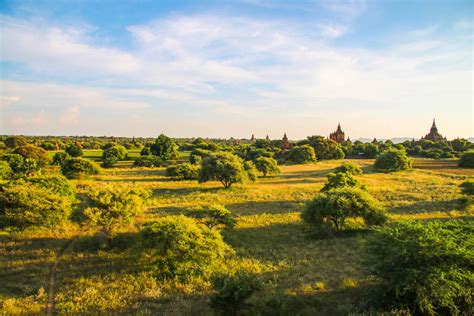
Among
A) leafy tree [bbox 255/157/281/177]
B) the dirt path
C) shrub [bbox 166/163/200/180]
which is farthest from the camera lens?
leafy tree [bbox 255/157/281/177]

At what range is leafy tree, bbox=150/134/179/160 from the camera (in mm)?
79250

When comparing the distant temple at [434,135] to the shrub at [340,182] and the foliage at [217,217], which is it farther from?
the foliage at [217,217]

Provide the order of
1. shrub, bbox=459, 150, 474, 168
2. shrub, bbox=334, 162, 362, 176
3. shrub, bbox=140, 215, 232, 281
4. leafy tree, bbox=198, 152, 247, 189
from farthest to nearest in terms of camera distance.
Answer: shrub, bbox=459, 150, 474, 168, shrub, bbox=334, 162, 362, 176, leafy tree, bbox=198, 152, 247, 189, shrub, bbox=140, 215, 232, 281

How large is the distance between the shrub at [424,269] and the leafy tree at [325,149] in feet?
286

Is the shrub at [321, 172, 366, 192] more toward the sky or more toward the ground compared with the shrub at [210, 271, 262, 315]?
more toward the sky

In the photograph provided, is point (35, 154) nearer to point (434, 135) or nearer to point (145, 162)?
point (145, 162)

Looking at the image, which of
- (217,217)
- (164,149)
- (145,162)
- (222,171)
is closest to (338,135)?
(164,149)

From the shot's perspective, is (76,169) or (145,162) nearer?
(76,169)

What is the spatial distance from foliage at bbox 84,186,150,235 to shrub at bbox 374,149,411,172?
186ft

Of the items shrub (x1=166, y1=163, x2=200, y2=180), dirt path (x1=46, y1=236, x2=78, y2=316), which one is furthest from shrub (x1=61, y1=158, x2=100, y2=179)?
dirt path (x1=46, y1=236, x2=78, y2=316)

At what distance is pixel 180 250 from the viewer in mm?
14750

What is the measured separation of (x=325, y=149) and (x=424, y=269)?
90.4 m

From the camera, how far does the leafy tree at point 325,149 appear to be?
319 ft

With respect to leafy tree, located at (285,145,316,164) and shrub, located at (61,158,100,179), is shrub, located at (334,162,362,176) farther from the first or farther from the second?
shrub, located at (61,158,100,179)
